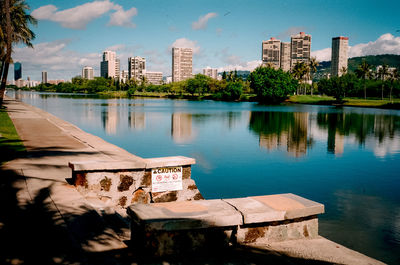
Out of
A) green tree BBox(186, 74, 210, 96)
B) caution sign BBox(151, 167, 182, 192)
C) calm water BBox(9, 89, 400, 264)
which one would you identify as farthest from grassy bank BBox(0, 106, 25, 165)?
green tree BBox(186, 74, 210, 96)

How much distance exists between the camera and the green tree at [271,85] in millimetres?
114625

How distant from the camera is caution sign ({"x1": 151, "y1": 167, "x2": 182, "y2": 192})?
9.11 meters

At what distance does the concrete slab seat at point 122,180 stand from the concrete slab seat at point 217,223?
3206mm

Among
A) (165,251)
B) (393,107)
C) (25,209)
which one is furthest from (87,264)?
(393,107)

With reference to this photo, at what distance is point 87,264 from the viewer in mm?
4797

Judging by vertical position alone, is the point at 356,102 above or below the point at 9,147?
above

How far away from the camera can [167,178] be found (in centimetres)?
938

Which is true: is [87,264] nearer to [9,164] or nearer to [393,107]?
[9,164]

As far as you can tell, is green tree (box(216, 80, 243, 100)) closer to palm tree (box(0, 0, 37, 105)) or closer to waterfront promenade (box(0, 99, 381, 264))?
palm tree (box(0, 0, 37, 105))

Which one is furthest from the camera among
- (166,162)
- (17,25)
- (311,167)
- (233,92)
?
(233,92)

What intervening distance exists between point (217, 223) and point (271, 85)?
371ft

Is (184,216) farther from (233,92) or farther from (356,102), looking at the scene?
Result: (233,92)

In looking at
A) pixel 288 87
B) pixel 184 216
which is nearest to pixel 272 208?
pixel 184 216

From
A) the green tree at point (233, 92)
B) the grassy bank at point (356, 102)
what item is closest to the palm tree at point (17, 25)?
the grassy bank at point (356, 102)
